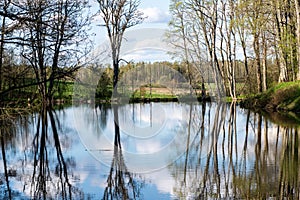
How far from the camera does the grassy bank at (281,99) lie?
2492cm

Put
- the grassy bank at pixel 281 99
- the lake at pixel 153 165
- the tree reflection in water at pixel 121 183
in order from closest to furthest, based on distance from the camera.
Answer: the tree reflection in water at pixel 121 183 → the lake at pixel 153 165 → the grassy bank at pixel 281 99

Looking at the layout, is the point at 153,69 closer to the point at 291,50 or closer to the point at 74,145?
the point at 291,50

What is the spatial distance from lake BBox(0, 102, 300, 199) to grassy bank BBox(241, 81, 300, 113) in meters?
8.73

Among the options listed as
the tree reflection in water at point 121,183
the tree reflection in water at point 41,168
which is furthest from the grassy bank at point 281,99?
the tree reflection in water at point 121,183

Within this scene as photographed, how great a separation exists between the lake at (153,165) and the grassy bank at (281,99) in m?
8.73

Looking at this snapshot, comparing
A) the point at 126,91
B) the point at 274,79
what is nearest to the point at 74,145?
the point at 126,91

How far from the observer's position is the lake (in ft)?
23.6

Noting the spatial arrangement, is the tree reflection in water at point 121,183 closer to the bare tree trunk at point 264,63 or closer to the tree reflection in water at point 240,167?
the tree reflection in water at point 240,167

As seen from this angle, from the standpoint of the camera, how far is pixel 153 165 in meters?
9.98

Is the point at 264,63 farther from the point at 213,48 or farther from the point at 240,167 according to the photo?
the point at 240,167

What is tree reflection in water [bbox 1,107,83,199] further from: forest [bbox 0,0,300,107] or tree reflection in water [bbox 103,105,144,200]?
forest [bbox 0,0,300,107]

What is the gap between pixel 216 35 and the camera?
3906 centimetres

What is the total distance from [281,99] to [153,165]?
59.6 feet


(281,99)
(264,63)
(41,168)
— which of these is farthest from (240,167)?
(264,63)
